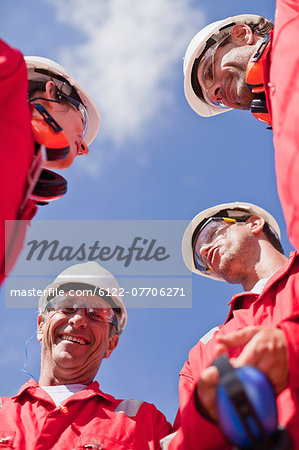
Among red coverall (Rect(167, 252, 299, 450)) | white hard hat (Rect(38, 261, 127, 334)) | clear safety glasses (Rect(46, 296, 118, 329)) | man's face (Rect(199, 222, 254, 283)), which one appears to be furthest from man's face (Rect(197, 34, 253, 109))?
clear safety glasses (Rect(46, 296, 118, 329))

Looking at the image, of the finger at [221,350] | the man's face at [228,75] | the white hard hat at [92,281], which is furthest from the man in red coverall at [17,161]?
the white hard hat at [92,281]

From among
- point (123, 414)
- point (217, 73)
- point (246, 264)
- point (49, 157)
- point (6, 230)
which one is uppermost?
point (217, 73)

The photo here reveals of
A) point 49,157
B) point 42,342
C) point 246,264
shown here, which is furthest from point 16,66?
point 246,264

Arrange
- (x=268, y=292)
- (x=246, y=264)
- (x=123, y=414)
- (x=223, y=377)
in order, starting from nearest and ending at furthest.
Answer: (x=223, y=377) → (x=268, y=292) → (x=123, y=414) → (x=246, y=264)

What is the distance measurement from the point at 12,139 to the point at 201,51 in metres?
3.28

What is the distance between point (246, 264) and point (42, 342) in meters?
2.18

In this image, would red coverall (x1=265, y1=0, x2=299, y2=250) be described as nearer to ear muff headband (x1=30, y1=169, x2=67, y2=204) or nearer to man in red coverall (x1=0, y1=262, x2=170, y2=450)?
ear muff headband (x1=30, y1=169, x2=67, y2=204)

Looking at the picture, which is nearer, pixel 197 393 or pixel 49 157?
pixel 197 393

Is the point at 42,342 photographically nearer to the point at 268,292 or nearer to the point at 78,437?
the point at 78,437

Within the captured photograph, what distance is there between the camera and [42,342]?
16.3 ft

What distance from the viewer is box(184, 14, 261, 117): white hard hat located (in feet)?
17.3

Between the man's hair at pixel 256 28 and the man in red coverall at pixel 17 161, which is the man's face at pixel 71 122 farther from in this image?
the man's hair at pixel 256 28

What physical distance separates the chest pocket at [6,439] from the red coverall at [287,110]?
96.0 inches

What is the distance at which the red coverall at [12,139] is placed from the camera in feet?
9.02
